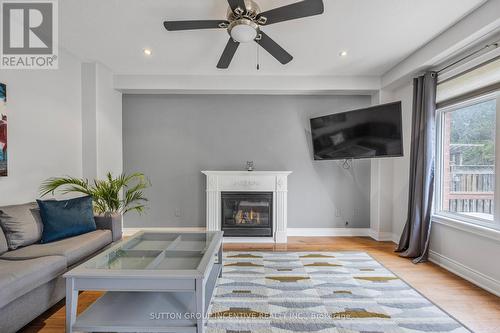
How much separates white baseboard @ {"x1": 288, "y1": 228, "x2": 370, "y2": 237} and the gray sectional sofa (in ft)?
9.90

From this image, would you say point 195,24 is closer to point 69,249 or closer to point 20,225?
point 69,249

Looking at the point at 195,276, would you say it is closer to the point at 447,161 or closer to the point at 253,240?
the point at 253,240

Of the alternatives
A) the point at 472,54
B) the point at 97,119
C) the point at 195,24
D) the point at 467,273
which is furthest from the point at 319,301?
the point at 97,119

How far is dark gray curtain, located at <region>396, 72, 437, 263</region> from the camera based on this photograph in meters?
3.23

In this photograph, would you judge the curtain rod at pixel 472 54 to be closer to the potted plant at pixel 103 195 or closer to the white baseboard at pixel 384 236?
the white baseboard at pixel 384 236

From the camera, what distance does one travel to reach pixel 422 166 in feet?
10.8

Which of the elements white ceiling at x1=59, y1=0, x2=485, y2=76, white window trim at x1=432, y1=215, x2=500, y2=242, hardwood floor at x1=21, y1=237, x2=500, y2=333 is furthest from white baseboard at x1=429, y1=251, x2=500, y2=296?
white ceiling at x1=59, y1=0, x2=485, y2=76

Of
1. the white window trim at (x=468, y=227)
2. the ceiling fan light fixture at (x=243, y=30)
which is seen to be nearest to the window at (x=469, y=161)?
the white window trim at (x=468, y=227)

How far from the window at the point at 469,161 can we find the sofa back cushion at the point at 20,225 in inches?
174

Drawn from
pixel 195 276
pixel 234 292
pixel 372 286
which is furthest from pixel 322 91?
pixel 195 276

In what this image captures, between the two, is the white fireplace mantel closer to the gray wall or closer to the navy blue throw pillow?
the gray wall

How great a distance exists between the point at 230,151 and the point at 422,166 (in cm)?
282

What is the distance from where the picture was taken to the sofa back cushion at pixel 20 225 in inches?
88.8

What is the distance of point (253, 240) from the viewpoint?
4.23 m
